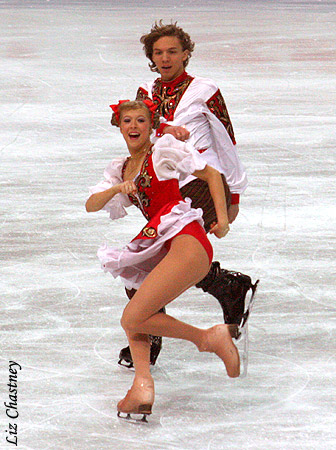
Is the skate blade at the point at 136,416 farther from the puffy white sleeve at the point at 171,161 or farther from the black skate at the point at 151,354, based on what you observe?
the puffy white sleeve at the point at 171,161

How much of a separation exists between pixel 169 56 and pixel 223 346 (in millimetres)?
1171

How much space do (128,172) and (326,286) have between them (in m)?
1.59

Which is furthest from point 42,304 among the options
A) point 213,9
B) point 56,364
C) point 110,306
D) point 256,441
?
point 213,9

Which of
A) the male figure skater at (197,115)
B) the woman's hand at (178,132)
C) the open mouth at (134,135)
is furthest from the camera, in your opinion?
the male figure skater at (197,115)

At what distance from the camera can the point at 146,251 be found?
3.33 meters

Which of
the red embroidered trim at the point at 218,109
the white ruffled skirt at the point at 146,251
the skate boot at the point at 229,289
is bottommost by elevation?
the skate boot at the point at 229,289

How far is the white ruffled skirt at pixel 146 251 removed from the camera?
10.9 feet

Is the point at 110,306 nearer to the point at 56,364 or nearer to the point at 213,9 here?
the point at 56,364

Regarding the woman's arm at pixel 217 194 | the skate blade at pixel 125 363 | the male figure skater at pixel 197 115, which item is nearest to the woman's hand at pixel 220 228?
the woman's arm at pixel 217 194

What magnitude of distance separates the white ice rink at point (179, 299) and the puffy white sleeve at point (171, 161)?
808 millimetres

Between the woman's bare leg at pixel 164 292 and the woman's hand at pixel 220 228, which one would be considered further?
the woman's hand at pixel 220 228

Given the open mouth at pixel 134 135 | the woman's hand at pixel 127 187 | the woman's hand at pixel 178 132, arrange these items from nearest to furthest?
1. the woman's hand at pixel 127 187
2. the open mouth at pixel 134 135
3. the woman's hand at pixel 178 132

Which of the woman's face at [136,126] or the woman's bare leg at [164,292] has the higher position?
the woman's face at [136,126]

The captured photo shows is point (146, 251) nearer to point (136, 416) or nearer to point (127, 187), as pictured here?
point (127, 187)
